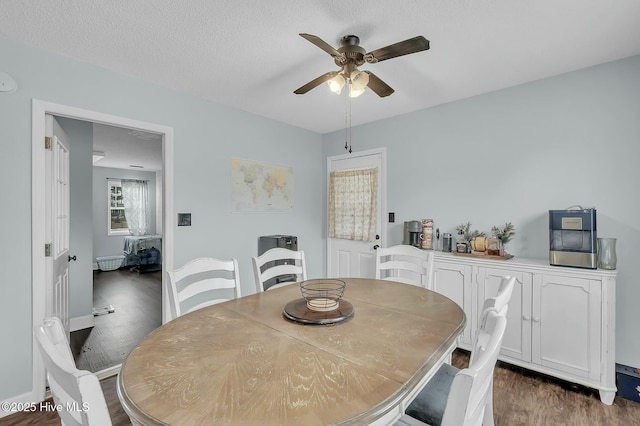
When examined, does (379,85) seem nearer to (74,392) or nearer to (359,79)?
(359,79)

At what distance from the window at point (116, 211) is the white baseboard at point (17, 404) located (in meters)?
5.98

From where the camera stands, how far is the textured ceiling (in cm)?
166

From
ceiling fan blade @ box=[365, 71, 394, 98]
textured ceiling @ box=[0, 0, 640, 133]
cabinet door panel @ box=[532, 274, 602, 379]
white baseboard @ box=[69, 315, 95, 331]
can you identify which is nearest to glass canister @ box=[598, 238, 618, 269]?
cabinet door panel @ box=[532, 274, 602, 379]

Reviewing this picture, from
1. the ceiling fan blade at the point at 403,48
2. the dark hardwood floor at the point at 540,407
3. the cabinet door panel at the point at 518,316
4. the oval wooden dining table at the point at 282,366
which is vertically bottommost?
the dark hardwood floor at the point at 540,407

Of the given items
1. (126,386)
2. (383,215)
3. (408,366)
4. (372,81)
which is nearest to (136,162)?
(383,215)

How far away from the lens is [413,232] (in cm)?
325

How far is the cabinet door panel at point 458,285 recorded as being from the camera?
8.85 ft

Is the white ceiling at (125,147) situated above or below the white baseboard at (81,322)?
above

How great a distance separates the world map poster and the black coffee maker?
1496 millimetres

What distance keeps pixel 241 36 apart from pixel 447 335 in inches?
81.7

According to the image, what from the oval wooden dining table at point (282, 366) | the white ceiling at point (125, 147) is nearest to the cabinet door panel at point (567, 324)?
the oval wooden dining table at point (282, 366)

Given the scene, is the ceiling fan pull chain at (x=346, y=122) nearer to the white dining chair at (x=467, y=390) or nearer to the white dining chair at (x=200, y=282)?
the white dining chair at (x=200, y=282)

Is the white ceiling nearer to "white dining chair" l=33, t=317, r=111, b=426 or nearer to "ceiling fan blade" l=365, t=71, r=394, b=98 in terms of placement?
"ceiling fan blade" l=365, t=71, r=394, b=98

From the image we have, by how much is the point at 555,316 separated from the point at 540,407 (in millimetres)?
657
